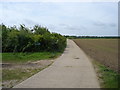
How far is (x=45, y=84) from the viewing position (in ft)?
30.0

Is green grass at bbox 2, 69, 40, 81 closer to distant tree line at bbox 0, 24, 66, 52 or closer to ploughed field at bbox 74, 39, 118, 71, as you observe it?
ploughed field at bbox 74, 39, 118, 71

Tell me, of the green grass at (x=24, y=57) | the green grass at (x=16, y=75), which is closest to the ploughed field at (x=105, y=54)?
the green grass at (x=24, y=57)

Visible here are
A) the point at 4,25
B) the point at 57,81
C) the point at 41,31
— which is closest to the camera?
the point at 57,81

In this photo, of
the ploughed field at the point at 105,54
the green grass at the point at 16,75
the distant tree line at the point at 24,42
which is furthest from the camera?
the distant tree line at the point at 24,42

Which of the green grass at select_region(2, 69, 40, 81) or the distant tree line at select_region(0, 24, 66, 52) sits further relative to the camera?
the distant tree line at select_region(0, 24, 66, 52)

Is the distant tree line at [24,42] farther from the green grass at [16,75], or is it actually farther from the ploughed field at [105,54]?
the green grass at [16,75]

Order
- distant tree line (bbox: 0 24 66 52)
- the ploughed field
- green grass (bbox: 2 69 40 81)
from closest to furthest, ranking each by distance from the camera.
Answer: green grass (bbox: 2 69 40 81)
the ploughed field
distant tree line (bbox: 0 24 66 52)

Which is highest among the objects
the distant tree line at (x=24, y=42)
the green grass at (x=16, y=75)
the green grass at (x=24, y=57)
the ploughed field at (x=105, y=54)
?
the distant tree line at (x=24, y=42)

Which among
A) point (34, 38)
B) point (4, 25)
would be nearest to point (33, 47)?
point (34, 38)

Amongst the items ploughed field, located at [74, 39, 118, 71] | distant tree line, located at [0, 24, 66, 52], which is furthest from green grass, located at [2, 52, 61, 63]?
distant tree line, located at [0, 24, 66, 52]

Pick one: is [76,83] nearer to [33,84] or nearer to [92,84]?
[92,84]

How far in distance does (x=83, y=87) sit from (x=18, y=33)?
80.2 feet

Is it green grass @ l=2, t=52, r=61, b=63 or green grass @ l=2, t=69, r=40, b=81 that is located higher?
green grass @ l=2, t=52, r=61, b=63

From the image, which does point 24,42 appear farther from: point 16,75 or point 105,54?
point 16,75
